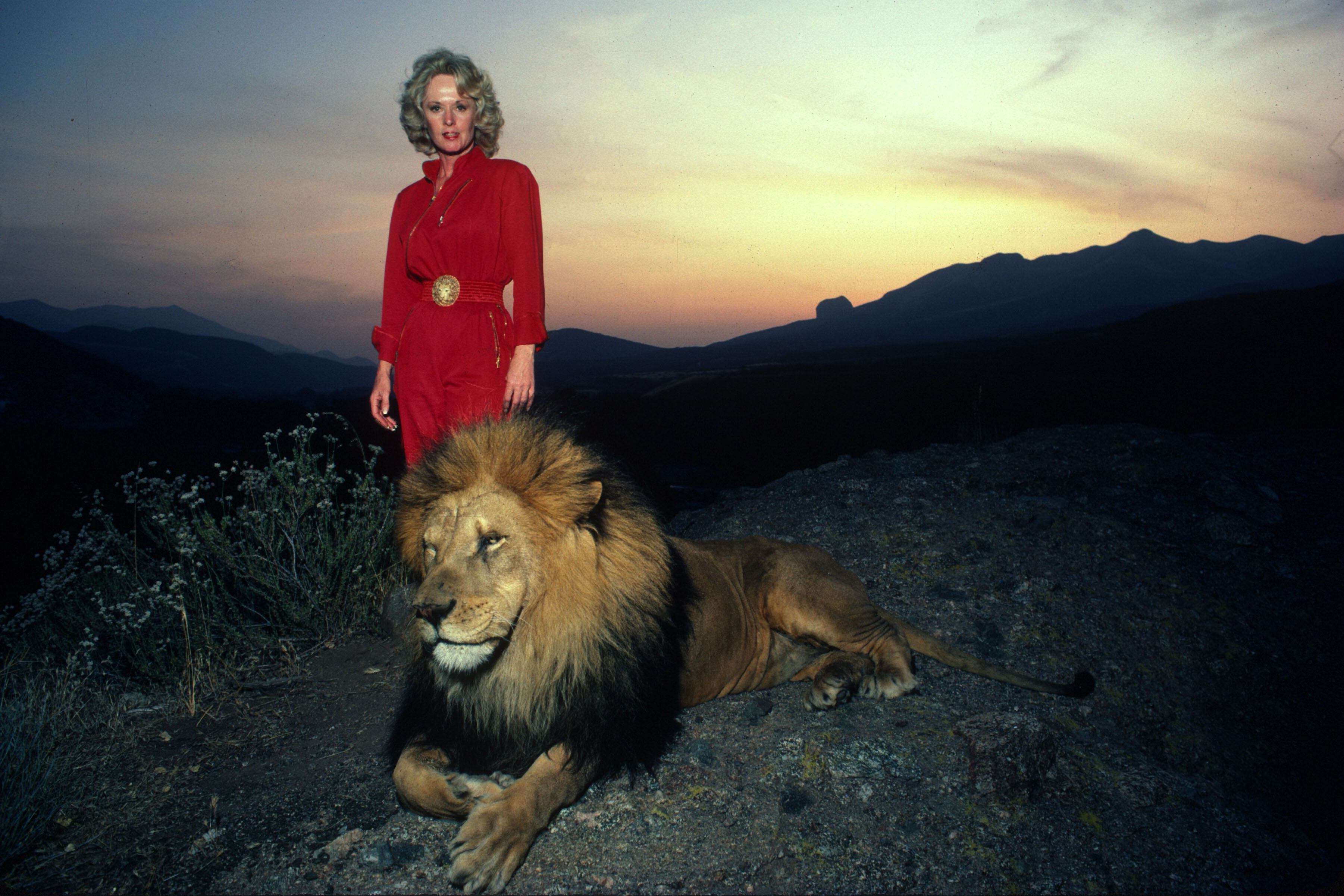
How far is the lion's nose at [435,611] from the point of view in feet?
6.87

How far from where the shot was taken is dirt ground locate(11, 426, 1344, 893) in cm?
242

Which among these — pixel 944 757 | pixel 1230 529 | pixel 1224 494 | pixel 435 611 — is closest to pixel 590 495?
pixel 435 611

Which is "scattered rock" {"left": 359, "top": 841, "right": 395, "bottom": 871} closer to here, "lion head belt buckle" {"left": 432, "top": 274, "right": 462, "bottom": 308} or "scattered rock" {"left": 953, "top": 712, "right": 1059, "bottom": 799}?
"scattered rock" {"left": 953, "top": 712, "right": 1059, "bottom": 799}

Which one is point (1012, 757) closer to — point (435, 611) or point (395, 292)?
point (435, 611)

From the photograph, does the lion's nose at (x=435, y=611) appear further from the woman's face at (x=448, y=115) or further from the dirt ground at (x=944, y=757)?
the woman's face at (x=448, y=115)

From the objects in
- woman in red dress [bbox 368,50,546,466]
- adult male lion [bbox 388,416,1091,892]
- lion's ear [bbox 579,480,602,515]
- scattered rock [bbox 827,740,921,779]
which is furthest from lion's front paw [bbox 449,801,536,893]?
woman in red dress [bbox 368,50,546,466]

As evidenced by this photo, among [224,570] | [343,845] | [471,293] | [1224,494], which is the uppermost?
[471,293]

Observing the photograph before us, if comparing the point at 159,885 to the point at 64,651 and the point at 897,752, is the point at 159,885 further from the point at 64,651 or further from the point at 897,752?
the point at 64,651

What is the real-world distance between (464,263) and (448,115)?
0.69 metres

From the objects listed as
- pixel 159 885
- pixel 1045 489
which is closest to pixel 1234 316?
pixel 1045 489

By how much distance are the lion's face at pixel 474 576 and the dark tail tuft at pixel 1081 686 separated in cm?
261

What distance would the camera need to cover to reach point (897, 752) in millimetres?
2900

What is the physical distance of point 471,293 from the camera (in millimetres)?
3486

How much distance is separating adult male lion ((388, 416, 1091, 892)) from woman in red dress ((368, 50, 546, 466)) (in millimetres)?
891
